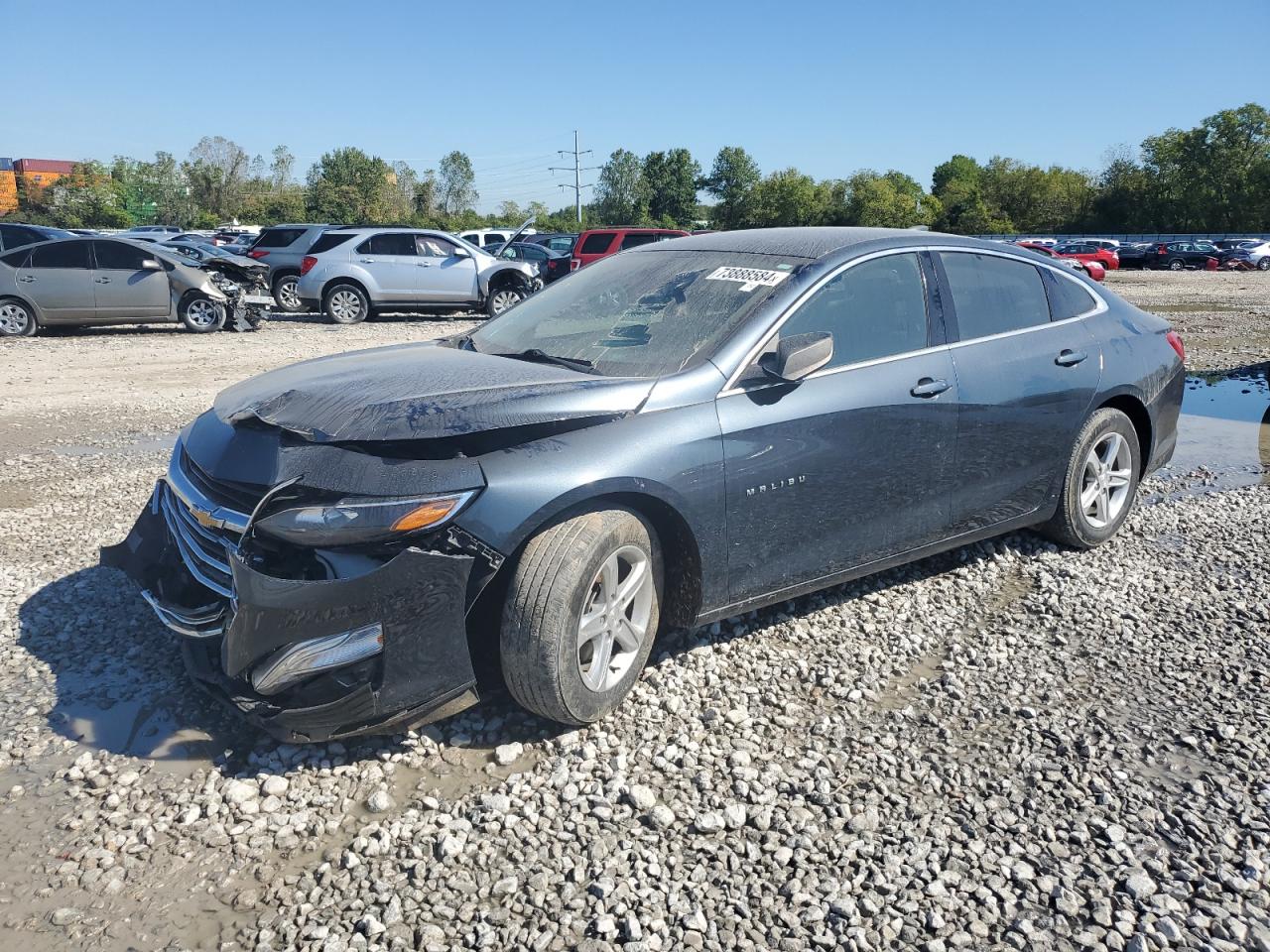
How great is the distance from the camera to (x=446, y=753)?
334 centimetres

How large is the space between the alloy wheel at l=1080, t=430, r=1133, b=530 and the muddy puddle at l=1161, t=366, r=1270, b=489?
5.91ft

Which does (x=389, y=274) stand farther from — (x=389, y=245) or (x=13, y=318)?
(x=13, y=318)

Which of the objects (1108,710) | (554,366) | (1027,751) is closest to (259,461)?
(554,366)

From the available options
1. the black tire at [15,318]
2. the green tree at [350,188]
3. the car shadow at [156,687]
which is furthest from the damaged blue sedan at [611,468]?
the green tree at [350,188]

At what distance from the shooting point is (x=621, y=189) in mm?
124500

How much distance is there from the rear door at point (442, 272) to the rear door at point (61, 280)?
5377 millimetres

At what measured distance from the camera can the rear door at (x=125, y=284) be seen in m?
15.4

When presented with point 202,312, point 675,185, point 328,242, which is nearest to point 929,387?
point 202,312

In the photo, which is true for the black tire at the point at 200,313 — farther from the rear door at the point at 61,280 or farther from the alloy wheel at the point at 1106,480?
the alloy wheel at the point at 1106,480

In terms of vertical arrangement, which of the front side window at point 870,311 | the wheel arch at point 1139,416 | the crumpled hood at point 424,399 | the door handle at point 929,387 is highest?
the front side window at point 870,311

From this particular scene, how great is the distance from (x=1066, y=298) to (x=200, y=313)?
584 inches

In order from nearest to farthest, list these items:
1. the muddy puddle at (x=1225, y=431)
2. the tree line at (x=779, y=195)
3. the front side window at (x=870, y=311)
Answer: the front side window at (x=870, y=311), the muddy puddle at (x=1225, y=431), the tree line at (x=779, y=195)

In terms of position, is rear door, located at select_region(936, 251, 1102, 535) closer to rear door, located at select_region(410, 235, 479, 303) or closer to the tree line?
rear door, located at select_region(410, 235, 479, 303)

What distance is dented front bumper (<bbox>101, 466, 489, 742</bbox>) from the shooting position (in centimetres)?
295
